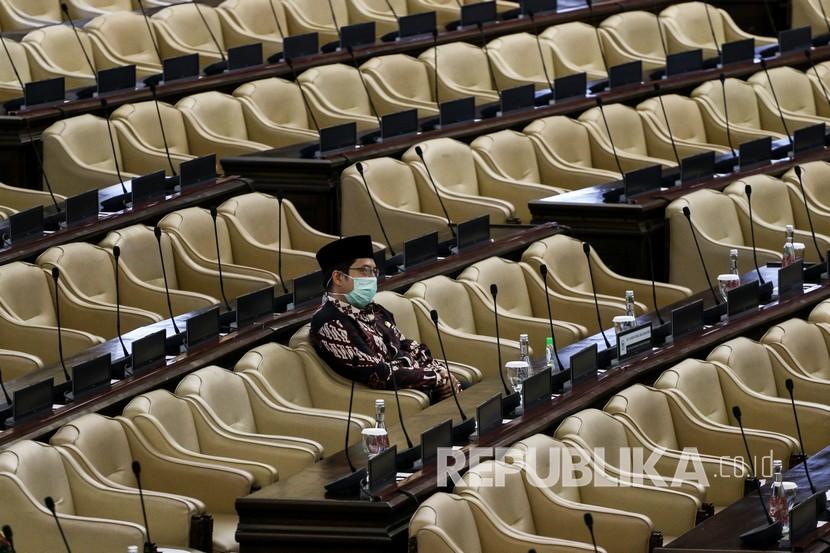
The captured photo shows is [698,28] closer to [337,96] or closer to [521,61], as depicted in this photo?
[521,61]

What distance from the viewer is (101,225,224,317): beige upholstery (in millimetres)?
5711

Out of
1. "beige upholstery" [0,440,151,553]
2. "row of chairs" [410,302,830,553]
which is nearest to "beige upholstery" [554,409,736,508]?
"row of chairs" [410,302,830,553]

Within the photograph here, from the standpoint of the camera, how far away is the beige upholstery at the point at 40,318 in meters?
5.36

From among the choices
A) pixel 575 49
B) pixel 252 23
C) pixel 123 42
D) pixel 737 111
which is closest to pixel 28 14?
pixel 123 42

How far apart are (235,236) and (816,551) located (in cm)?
286

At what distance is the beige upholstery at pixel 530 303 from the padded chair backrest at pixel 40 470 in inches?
73.3

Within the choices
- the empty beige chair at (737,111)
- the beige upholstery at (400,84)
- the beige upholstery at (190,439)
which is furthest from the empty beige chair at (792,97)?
the beige upholstery at (190,439)

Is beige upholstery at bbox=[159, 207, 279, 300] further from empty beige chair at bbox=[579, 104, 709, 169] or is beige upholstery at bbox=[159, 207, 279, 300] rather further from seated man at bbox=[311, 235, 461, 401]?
empty beige chair at bbox=[579, 104, 709, 169]

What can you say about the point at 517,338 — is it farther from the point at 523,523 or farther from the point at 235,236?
the point at 523,523

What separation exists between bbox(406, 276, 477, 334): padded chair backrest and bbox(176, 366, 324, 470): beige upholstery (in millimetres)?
866

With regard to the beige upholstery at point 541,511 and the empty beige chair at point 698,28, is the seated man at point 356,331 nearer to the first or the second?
the beige upholstery at point 541,511

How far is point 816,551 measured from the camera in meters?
3.87

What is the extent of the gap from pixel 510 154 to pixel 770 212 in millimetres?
1047

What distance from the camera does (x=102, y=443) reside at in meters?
4.38
